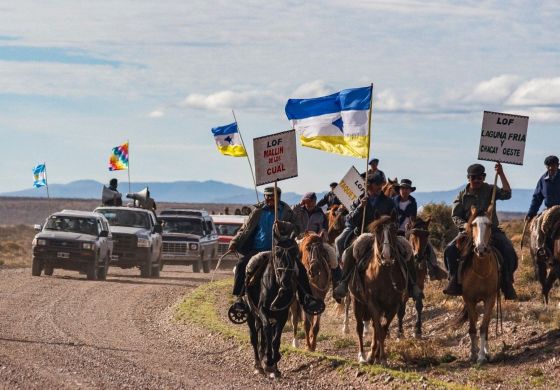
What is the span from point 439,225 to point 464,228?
25.3 m

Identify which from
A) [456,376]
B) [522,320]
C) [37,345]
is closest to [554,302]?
[522,320]

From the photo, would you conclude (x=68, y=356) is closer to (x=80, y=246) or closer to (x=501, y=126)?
(x=501, y=126)

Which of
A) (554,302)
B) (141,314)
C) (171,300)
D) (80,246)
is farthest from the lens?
(80,246)

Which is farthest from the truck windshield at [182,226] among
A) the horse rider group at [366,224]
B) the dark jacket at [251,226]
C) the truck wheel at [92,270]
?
the dark jacket at [251,226]

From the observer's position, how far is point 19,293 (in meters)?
30.1

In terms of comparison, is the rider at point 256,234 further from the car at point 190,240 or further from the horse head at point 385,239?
the car at point 190,240

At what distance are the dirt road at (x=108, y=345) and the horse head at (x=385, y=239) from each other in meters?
1.91

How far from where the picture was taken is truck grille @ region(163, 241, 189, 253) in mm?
43438

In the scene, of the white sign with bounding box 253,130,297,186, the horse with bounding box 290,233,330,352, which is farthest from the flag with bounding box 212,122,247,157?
the white sign with bounding box 253,130,297,186

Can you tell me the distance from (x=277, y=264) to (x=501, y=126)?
13.7ft

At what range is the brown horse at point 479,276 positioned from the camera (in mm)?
17328

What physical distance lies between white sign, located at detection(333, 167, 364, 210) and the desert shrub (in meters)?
17.1

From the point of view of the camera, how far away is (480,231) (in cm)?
1719

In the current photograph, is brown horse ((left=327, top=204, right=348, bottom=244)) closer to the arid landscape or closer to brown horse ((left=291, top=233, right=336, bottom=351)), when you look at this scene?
the arid landscape
